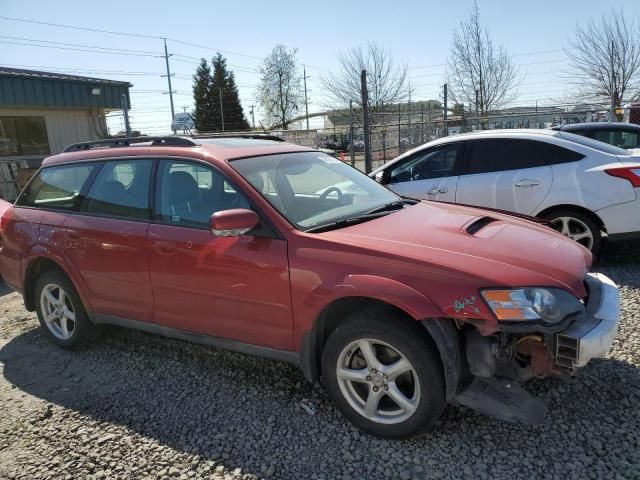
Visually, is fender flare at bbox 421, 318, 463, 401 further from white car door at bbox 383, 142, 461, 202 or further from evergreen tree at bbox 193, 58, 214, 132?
evergreen tree at bbox 193, 58, 214, 132

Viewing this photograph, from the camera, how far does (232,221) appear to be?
2828 mm

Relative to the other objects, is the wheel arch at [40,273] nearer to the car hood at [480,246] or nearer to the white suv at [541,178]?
the car hood at [480,246]

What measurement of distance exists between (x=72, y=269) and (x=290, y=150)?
79.4 inches

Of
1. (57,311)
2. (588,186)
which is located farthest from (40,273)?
(588,186)

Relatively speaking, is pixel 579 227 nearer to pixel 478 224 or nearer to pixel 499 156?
pixel 499 156

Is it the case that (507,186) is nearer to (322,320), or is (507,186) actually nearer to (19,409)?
(322,320)

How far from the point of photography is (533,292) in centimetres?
243

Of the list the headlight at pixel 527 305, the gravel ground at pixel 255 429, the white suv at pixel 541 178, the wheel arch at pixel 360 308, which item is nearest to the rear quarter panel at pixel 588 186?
the white suv at pixel 541 178

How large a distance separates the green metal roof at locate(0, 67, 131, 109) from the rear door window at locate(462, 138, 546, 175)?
45.6ft

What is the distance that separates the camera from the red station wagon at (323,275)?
249 centimetres

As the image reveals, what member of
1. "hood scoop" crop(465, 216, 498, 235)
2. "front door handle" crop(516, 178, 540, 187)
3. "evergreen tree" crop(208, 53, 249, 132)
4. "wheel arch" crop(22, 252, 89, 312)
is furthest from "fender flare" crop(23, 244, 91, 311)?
"evergreen tree" crop(208, 53, 249, 132)

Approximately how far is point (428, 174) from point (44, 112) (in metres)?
14.4

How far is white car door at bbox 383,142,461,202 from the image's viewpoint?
5.89 metres

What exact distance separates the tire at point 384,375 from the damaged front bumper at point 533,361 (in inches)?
7.4
